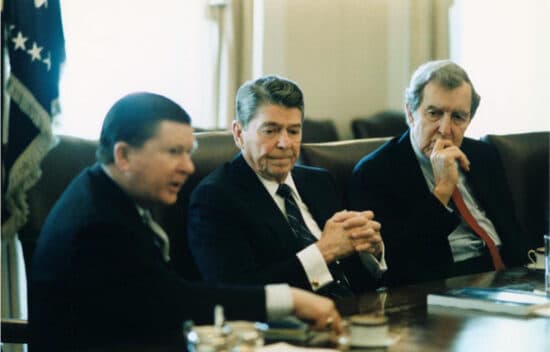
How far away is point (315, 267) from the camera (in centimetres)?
288

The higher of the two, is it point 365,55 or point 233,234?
point 365,55

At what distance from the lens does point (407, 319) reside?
2.32 metres

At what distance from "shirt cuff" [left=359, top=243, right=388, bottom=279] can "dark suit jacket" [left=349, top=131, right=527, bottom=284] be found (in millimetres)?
152

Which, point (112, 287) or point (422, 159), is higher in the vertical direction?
point (422, 159)

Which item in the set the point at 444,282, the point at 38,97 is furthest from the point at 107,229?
the point at 38,97

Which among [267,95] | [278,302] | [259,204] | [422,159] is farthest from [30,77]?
[278,302]

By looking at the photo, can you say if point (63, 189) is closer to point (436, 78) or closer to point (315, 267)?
point (315, 267)

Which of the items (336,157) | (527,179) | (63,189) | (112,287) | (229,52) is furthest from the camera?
(229,52)

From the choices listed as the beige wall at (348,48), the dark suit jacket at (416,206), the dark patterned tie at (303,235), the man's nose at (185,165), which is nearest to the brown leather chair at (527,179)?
the dark suit jacket at (416,206)

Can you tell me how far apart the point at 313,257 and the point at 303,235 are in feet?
0.74

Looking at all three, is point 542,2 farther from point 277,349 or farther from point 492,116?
point 277,349

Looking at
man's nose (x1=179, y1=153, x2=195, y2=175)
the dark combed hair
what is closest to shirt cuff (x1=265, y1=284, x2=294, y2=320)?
man's nose (x1=179, y1=153, x2=195, y2=175)

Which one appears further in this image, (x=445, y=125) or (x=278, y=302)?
(x=445, y=125)

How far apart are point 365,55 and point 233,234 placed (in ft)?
11.8
